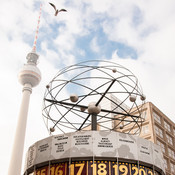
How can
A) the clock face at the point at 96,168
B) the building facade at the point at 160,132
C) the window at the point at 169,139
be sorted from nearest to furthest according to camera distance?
the clock face at the point at 96,168, the building facade at the point at 160,132, the window at the point at 169,139

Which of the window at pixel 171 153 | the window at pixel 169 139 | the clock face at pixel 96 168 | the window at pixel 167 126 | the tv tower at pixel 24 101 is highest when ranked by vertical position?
the tv tower at pixel 24 101

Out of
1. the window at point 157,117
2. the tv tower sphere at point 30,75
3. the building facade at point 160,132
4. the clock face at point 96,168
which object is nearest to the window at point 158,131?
the building facade at point 160,132

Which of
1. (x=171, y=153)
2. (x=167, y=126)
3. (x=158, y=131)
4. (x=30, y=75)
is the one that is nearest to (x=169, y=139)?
(x=167, y=126)

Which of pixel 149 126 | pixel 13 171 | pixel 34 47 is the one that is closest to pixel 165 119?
pixel 149 126

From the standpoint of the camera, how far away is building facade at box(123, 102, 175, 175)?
61469 mm

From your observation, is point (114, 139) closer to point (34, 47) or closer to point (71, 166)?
point (71, 166)

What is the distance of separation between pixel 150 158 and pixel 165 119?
5449 centimetres

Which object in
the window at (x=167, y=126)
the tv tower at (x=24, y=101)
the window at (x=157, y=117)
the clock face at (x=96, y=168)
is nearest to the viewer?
the clock face at (x=96, y=168)

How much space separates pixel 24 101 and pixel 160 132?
188 feet

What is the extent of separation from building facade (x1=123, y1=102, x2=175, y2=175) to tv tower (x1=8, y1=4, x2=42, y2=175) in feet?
144

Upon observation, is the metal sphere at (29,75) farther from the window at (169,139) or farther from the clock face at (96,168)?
the clock face at (96,168)

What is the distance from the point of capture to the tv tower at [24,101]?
296 feet

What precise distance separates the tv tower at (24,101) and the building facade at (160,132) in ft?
144

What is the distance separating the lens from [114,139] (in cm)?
1672
